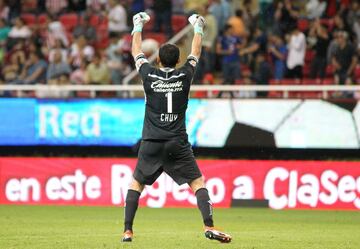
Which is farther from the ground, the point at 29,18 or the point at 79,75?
the point at 29,18

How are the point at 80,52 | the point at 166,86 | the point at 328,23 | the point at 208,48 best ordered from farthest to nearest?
the point at 80,52 < the point at 328,23 < the point at 208,48 < the point at 166,86

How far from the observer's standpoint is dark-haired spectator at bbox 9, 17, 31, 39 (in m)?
23.9

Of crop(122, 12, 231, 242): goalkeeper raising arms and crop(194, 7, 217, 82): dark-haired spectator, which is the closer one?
crop(122, 12, 231, 242): goalkeeper raising arms

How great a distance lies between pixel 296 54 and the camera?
21891 millimetres

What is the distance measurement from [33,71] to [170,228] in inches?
362

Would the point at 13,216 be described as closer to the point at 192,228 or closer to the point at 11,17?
the point at 192,228

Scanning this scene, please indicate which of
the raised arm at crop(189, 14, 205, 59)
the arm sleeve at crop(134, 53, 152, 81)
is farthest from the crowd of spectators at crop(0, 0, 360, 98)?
the arm sleeve at crop(134, 53, 152, 81)

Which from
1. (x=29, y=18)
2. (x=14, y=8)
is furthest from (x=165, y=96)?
(x=14, y=8)

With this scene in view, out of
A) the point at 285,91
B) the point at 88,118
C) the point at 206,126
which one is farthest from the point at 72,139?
the point at 285,91

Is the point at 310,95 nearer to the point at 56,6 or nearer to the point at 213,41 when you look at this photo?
the point at 213,41

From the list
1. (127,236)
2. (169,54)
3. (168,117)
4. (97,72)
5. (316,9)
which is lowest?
(127,236)

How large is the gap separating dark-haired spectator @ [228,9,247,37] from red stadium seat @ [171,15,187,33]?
1.40 metres

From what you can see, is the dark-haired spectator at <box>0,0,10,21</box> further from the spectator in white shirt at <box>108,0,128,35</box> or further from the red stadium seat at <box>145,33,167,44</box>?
the red stadium seat at <box>145,33,167,44</box>

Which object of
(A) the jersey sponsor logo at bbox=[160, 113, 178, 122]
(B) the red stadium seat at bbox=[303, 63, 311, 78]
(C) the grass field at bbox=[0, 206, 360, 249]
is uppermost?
(A) the jersey sponsor logo at bbox=[160, 113, 178, 122]
